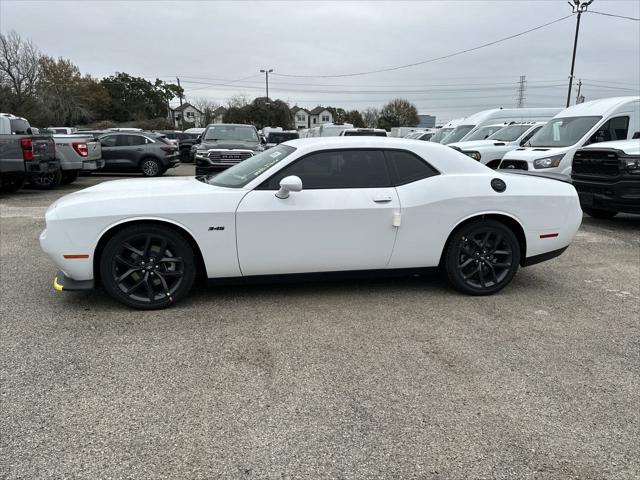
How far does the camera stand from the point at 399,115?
8462 centimetres

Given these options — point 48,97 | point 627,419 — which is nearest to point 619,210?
point 627,419

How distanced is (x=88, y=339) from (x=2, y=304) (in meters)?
1.31

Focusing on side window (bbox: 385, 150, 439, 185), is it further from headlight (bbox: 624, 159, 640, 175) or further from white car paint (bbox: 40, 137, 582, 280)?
headlight (bbox: 624, 159, 640, 175)

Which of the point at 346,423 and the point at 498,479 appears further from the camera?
the point at 346,423

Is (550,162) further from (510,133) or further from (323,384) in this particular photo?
(323,384)

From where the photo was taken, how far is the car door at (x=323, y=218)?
3.97 metres

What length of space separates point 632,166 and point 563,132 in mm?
2827

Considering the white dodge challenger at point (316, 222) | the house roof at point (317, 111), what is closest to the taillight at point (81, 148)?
the white dodge challenger at point (316, 222)

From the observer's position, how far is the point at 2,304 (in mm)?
4164

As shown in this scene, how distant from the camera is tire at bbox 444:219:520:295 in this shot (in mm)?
4398

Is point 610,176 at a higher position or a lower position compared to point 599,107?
lower

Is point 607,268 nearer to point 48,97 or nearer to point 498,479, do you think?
point 498,479

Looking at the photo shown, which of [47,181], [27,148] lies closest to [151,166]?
[47,181]

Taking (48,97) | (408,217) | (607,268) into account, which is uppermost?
(48,97)
